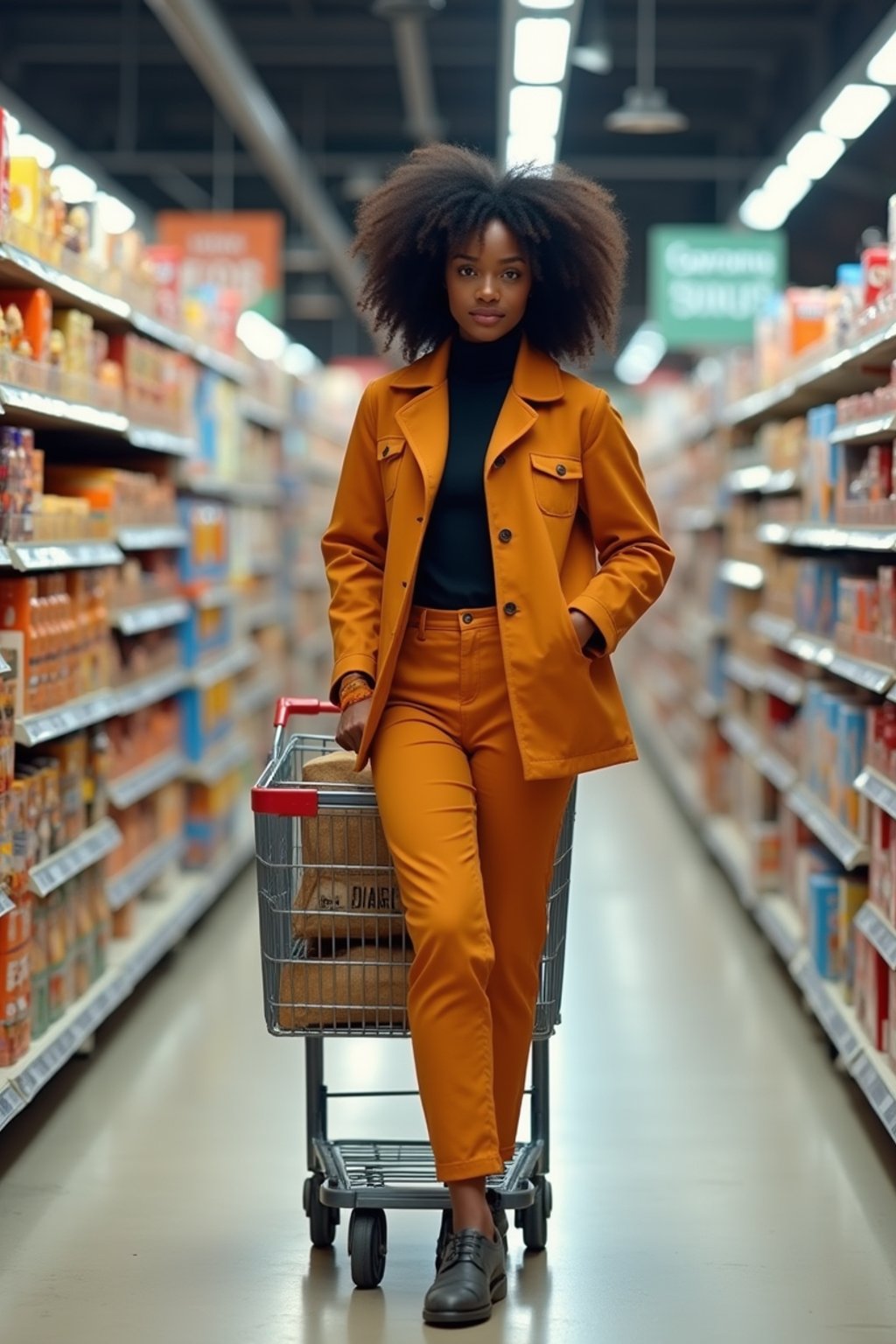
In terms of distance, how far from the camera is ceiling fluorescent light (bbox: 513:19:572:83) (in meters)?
8.42

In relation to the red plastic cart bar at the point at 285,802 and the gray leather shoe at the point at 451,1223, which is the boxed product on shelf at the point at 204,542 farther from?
the gray leather shoe at the point at 451,1223

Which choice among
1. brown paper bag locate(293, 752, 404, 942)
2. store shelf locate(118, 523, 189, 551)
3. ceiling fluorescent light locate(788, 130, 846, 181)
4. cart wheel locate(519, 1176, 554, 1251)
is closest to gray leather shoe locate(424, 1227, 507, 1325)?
cart wheel locate(519, 1176, 554, 1251)

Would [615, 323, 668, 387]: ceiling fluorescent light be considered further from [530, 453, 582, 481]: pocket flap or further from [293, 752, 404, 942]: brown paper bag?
[293, 752, 404, 942]: brown paper bag

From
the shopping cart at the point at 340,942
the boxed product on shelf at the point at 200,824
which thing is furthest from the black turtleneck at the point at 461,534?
the boxed product on shelf at the point at 200,824

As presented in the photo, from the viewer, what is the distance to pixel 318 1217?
3.79 metres

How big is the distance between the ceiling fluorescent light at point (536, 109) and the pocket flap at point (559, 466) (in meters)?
6.35

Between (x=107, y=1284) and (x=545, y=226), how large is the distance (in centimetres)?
219

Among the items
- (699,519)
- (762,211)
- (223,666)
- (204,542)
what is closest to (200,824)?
(223,666)

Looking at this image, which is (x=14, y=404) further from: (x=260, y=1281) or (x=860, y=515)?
(x=860, y=515)

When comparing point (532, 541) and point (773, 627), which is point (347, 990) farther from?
point (773, 627)

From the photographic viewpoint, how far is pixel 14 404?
425 cm

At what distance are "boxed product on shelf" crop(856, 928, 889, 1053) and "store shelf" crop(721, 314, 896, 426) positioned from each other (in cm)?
153

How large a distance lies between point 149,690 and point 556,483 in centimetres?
327

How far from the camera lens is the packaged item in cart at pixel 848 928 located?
5.28 metres
